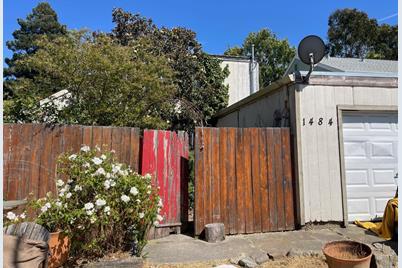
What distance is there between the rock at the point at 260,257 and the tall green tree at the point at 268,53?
2622cm

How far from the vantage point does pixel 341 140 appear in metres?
6.28

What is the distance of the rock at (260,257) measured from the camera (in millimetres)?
4466

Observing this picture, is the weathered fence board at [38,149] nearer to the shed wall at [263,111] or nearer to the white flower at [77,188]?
the white flower at [77,188]

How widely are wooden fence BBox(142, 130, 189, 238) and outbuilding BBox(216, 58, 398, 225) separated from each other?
2.08 meters

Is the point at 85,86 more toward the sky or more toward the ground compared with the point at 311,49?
more toward the ground

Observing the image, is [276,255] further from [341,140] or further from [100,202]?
[341,140]

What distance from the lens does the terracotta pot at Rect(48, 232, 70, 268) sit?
3.89 m

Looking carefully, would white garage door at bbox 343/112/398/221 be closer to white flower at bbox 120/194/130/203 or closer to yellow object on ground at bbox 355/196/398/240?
yellow object on ground at bbox 355/196/398/240

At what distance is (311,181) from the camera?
6.09 metres

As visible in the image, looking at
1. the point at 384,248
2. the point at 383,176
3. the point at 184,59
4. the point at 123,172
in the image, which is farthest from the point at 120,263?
the point at 184,59

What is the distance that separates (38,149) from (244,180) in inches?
134

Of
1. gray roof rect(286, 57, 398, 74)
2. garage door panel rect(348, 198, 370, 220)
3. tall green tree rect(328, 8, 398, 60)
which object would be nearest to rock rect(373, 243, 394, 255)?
garage door panel rect(348, 198, 370, 220)

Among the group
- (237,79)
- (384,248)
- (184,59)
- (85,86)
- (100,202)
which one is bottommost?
(384,248)

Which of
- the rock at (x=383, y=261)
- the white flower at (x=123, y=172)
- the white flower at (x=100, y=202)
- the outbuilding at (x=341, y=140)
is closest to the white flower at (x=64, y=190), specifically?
the white flower at (x=100, y=202)
